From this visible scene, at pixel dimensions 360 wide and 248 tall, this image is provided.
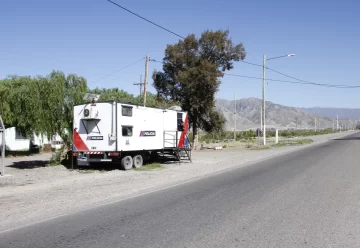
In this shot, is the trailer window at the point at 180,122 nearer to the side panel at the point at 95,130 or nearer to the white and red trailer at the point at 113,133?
the white and red trailer at the point at 113,133

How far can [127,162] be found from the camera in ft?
59.6

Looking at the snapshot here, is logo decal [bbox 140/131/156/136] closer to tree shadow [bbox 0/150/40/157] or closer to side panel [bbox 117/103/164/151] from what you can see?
side panel [bbox 117/103/164/151]

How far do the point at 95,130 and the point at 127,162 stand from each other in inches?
82.8

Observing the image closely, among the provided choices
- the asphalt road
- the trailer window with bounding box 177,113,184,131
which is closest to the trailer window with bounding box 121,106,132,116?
the trailer window with bounding box 177,113,184,131

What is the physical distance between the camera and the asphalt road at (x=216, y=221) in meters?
6.10

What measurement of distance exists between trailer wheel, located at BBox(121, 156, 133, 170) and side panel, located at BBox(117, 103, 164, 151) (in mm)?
448

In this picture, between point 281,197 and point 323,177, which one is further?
point 323,177

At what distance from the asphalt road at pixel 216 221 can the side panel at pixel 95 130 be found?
22.4 feet

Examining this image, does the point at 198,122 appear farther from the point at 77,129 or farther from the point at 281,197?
the point at 281,197

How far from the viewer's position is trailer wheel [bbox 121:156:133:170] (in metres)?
17.9

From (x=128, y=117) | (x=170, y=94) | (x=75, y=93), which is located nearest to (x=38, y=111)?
(x=75, y=93)

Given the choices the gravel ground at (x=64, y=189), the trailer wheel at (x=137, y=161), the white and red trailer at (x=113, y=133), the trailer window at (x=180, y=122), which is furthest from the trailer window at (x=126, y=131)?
the trailer window at (x=180, y=122)

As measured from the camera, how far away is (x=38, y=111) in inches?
737

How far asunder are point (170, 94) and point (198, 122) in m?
3.62
